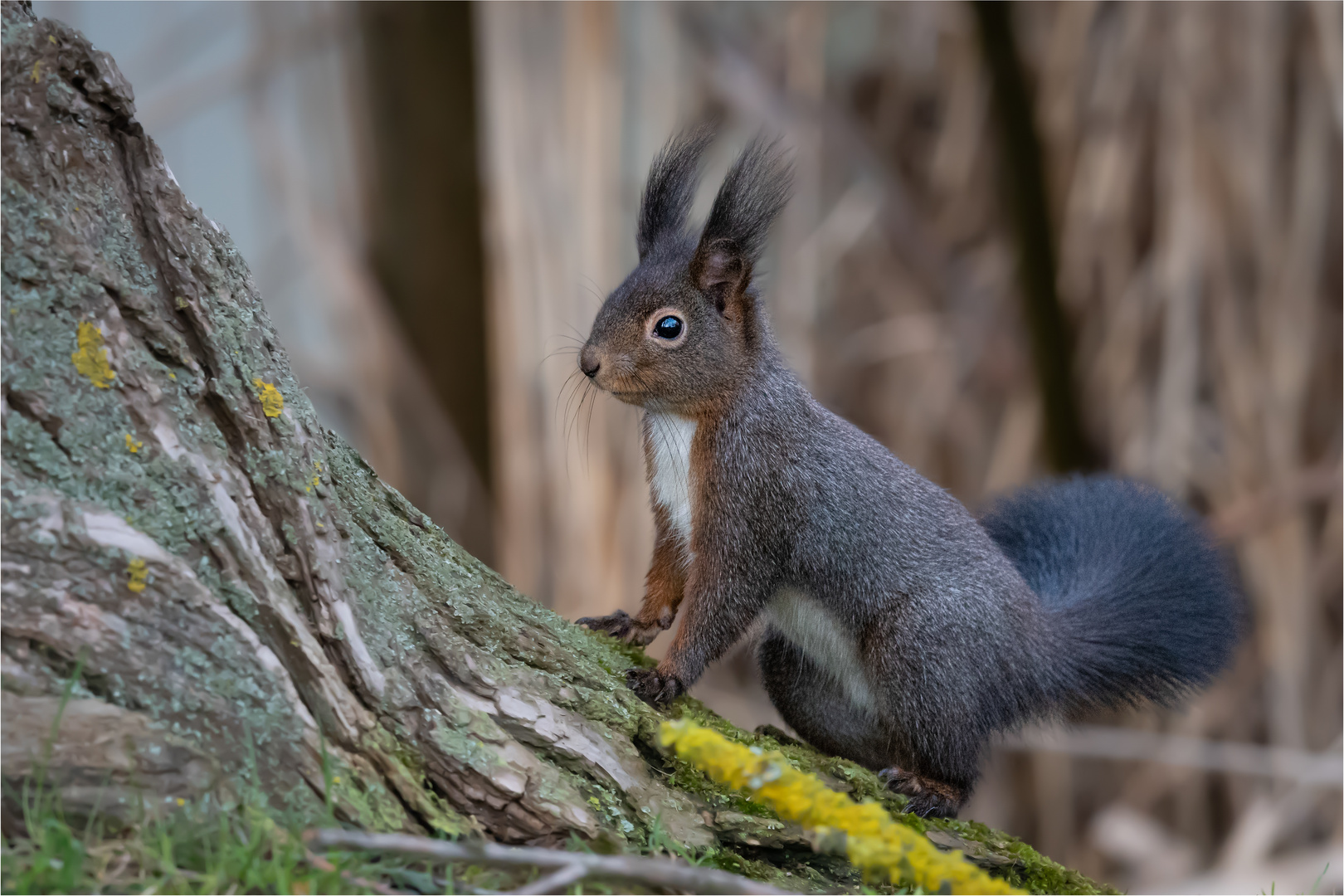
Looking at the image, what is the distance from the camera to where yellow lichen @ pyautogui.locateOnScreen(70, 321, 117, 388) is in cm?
103

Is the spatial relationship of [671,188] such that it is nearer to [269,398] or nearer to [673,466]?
[673,466]

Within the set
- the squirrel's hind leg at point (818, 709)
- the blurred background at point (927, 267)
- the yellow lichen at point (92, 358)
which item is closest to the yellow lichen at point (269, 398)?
the yellow lichen at point (92, 358)

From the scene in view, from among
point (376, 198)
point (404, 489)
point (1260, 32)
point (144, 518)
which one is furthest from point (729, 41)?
point (144, 518)

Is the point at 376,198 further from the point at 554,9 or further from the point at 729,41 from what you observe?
the point at 729,41

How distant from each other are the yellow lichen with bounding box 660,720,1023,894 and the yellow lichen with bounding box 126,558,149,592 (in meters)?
0.49

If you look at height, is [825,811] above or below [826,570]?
below

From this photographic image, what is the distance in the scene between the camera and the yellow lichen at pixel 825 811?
0.88m

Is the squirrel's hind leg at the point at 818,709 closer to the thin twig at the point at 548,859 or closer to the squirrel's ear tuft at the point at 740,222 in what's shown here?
the squirrel's ear tuft at the point at 740,222

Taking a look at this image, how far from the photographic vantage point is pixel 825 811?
922 mm

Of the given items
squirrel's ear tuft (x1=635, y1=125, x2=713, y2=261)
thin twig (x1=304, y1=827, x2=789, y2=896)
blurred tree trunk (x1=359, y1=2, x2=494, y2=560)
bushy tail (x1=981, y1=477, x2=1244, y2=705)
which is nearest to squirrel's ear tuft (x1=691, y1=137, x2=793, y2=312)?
squirrel's ear tuft (x1=635, y1=125, x2=713, y2=261)

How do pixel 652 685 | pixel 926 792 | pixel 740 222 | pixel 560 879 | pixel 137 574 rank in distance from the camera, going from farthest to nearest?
pixel 740 222, pixel 926 792, pixel 652 685, pixel 137 574, pixel 560 879

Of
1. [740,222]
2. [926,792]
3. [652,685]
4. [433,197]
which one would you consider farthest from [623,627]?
[433,197]

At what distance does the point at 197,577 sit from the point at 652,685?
0.68m

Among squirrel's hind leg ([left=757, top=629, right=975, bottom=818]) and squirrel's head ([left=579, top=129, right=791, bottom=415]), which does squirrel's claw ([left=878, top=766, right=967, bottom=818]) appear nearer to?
squirrel's hind leg ([left=757, top=629, right=975, bottom=818])
